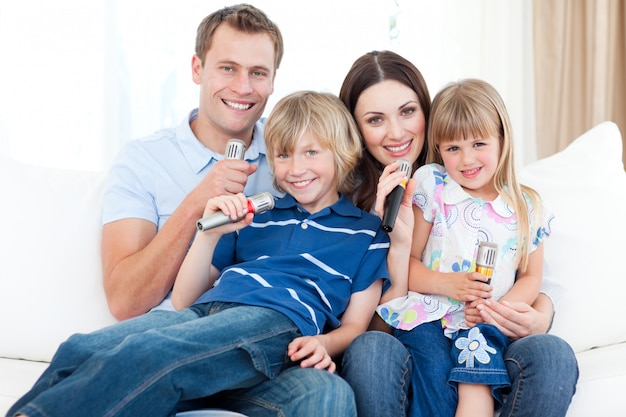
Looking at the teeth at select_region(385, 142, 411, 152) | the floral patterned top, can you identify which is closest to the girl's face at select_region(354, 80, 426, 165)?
the teeth at select_region(385, 142, 411, 152)

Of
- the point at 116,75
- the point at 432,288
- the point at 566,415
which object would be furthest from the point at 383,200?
the point at 116,75

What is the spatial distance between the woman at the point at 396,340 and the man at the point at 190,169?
24 cm

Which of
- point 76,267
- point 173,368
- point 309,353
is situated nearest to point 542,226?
point 309,353

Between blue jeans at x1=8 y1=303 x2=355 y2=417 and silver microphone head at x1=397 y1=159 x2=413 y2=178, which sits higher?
silver microphone head at x1=397 y1=159 x2=413 y2=178

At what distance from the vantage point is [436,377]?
150cm

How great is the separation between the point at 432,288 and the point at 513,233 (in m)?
0.21

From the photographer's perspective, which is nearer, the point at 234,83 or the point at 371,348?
the point at 371,348

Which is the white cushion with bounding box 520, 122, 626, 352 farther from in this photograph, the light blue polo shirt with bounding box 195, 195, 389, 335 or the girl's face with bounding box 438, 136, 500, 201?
the light blue polo shirt with bounding box 195, 195, 389, 335

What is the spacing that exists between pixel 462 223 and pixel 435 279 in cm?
14

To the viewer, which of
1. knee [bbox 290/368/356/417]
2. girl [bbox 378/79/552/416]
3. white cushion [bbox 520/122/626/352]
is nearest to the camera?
knee [bbox 290/368/356/417]

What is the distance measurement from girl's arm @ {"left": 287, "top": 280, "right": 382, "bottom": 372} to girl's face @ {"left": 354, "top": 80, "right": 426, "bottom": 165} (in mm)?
332

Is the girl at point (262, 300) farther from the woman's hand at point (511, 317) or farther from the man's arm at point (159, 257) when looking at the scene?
the woman's hand at point (511, 317)

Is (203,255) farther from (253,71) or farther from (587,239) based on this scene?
(587,239)

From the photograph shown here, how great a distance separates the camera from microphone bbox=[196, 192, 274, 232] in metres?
1.47
